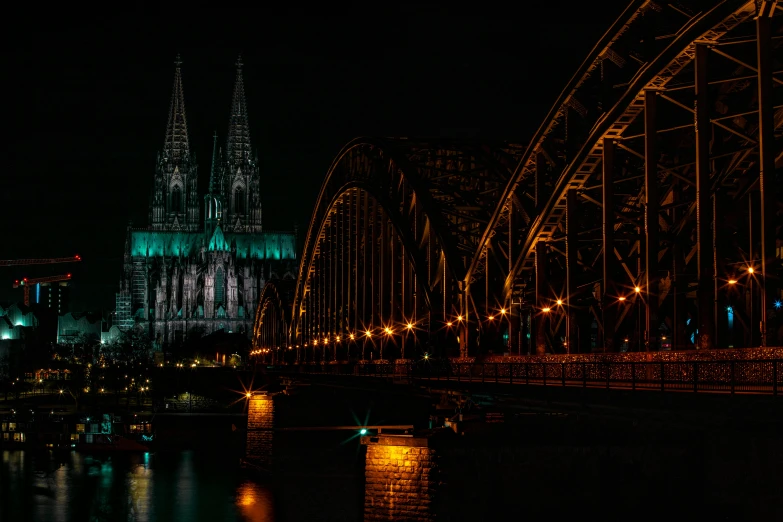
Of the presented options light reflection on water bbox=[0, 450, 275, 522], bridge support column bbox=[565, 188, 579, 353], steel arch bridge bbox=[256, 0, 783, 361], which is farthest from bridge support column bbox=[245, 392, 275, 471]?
bridge support column bbox=[565, 188, 579, 353]

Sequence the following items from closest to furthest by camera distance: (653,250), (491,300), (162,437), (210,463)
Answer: (653,250), (491,300), (210,463), (162,437)

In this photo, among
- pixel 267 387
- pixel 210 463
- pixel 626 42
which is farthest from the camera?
pixel 267 387

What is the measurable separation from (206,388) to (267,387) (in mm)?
41119

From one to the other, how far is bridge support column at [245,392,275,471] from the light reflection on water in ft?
5.69

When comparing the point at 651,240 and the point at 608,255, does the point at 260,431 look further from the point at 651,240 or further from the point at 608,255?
the point at 651,240

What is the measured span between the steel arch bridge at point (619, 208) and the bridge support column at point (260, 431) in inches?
370

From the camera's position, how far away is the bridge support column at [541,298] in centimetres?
4791

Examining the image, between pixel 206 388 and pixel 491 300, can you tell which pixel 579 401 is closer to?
pixel 491 300

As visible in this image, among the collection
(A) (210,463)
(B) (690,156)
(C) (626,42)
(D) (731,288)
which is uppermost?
(C) (626,42)

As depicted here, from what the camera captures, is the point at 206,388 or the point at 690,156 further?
the point at 206,388

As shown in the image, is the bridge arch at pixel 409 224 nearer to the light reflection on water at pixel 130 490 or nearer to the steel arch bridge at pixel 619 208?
the steel arch bridge at pixel 619 208

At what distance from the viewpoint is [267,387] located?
95938 millimetres

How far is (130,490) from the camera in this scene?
7125 cm

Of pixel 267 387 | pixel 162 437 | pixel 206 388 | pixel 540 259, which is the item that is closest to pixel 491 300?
pixel 540 259
